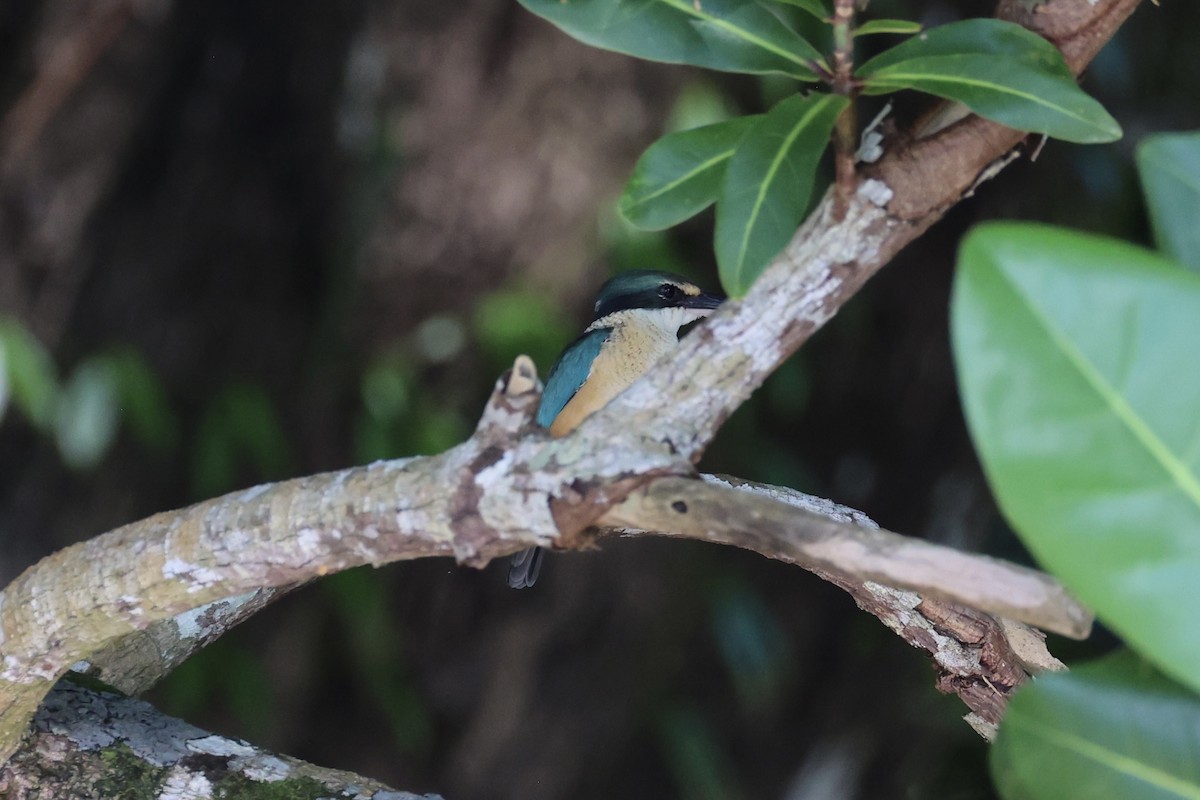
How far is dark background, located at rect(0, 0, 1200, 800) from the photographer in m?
2.52

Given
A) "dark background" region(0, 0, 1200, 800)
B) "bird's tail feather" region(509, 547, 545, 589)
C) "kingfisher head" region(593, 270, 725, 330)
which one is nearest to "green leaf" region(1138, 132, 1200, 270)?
"bird's tail feather" region(509, 547, 545, 589)

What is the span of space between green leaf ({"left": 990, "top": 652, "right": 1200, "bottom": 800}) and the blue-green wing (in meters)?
1.27

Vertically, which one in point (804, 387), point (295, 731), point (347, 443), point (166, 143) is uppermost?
point (166, 143)

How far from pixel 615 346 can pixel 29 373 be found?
1.34 m

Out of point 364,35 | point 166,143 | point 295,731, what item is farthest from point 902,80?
point 295,731

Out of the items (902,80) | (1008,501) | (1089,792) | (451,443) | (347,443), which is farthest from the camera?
(347,443)

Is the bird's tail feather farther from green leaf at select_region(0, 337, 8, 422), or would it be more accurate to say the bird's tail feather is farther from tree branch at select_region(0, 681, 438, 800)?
green leaf at select_region(0, 337, 8, 422)

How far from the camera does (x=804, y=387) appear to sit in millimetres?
2764

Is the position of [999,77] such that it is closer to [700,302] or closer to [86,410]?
[700,302]

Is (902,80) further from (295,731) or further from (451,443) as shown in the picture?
(295,731)

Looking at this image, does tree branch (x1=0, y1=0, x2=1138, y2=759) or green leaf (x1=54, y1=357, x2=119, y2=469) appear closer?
tree branch (x1=0, y1=0, x2=1138, y2=759)

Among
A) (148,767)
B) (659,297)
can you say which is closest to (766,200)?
(148,767)

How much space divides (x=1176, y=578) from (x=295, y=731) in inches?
106

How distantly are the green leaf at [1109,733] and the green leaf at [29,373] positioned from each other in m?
2.26
